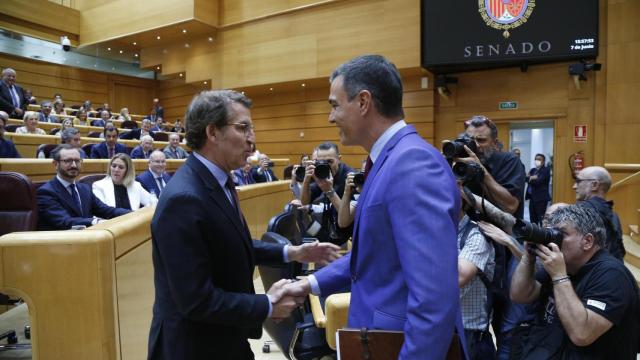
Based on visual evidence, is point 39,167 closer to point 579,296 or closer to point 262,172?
point 262,172

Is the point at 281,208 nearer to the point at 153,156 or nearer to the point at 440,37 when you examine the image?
the point at 153,156

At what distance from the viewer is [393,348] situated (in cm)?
103

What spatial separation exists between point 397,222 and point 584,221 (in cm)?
109

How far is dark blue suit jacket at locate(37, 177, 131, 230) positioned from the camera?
337 cm

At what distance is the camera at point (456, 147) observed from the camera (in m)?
2.30

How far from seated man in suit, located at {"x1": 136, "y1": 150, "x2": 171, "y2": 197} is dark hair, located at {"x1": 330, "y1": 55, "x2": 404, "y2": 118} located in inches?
171

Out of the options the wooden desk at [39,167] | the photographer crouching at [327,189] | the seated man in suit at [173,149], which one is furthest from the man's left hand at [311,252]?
the seated man in suit at [173,149]

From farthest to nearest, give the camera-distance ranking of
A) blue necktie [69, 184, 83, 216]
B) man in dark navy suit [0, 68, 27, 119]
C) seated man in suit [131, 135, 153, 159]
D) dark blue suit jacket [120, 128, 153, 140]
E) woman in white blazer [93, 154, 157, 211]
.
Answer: dark blue suit jacket [120, 128, 153, 140] < man in dark navy suit [0, 68, 27, 119] < seated man in suit [131, 135, 153, 159] < woman in white blazer [93, 154, 157, 211] < blue necktie [69, 184, 83, 216]

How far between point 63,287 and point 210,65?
11782mm

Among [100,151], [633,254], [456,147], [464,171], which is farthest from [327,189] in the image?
[100,151]

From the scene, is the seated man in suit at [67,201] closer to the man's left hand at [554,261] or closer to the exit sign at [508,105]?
the man's left hand at [554,261]

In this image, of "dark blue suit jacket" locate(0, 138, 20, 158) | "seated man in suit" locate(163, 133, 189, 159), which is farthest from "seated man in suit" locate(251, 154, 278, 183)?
"dark blue suit jacket" locate(0, 138, 20, 158)

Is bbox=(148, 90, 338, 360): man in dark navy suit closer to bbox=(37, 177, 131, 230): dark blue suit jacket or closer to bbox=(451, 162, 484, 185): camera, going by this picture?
bbox=(451, 162, 484, 185): camera

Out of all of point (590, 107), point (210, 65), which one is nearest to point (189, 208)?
point (590, 107)
